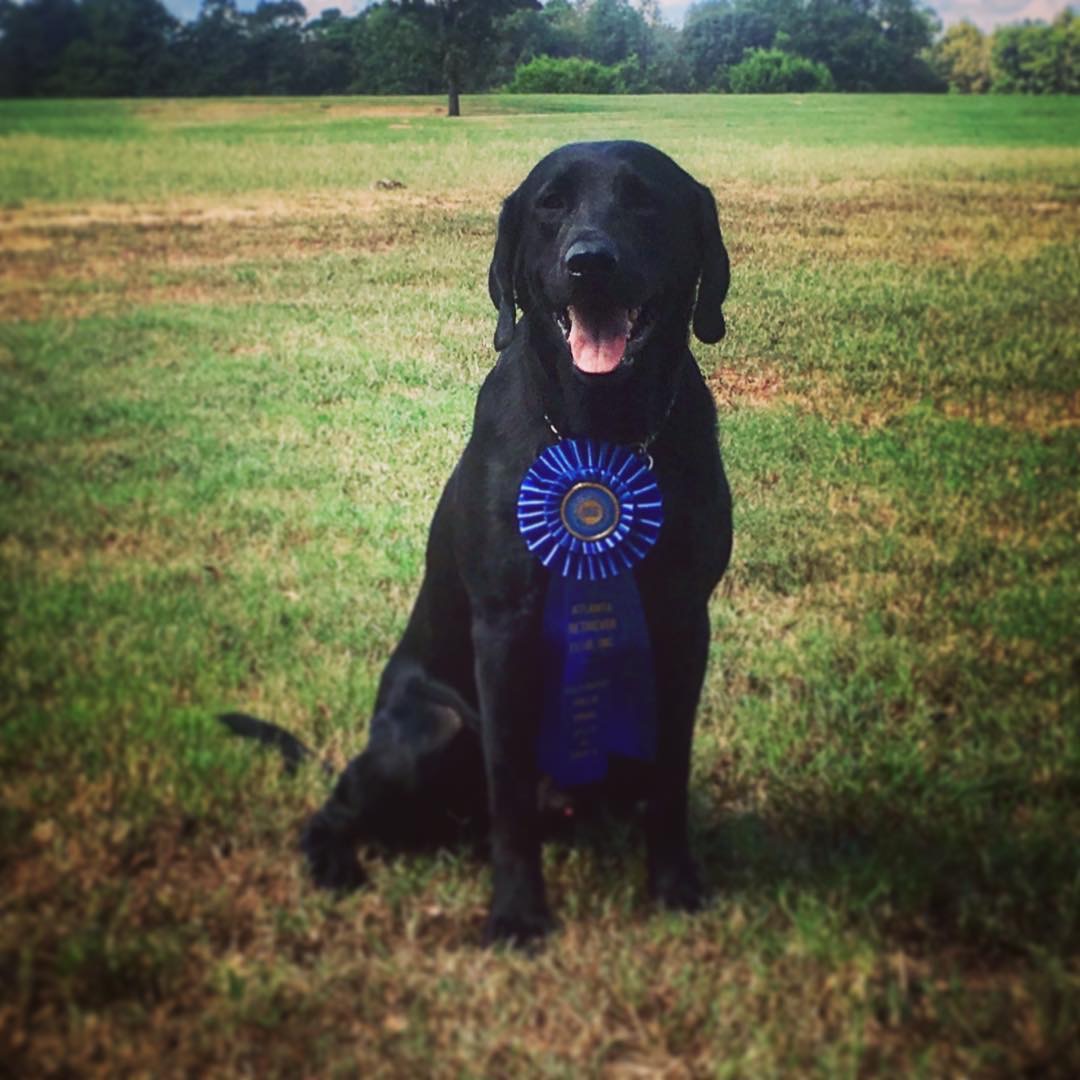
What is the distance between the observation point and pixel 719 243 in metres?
2.28

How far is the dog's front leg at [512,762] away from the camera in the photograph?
2.04 m

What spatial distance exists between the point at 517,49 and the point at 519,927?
282cm

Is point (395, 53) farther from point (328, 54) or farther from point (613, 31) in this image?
point (613, 31)

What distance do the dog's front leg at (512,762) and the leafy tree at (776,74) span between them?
10.1 ft

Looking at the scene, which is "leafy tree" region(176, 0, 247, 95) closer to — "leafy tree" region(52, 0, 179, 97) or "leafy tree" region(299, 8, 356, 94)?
"leafy tree" region(52, 0, 179, 97)

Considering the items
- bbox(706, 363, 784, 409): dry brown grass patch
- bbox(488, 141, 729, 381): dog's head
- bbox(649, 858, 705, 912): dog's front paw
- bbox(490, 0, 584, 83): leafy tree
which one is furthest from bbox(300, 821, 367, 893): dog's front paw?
bbox(706, 363, 784, 409): dry brown grass patch

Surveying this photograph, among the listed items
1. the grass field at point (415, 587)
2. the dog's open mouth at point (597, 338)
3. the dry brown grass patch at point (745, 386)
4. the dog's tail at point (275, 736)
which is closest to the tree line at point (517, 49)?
the grass field at point (415, 587)

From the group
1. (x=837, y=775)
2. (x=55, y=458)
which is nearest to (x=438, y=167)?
(x=55, y=458)

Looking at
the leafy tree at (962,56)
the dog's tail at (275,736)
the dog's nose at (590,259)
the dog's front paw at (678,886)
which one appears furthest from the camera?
the leafy tree at (962,56)

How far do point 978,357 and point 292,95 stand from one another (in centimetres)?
325

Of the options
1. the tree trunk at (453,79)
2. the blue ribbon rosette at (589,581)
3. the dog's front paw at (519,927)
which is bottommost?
the dog's front paw at (519,927)

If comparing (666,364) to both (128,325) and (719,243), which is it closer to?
(719,243)

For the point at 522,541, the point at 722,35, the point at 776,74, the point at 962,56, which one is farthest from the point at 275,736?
the point at 962,56

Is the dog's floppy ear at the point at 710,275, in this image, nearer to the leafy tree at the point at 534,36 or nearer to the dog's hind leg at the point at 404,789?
the dog's hind leg at the point at 404,789
